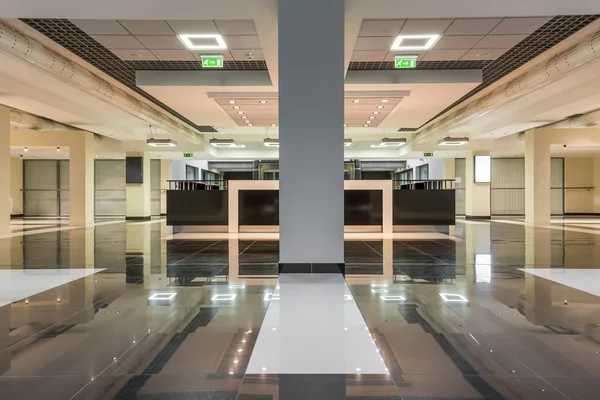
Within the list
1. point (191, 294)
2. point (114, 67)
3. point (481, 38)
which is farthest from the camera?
point (114, 67)

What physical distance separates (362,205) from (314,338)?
9.45m

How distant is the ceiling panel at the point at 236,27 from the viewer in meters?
7.01

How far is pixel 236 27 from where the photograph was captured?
7.23m

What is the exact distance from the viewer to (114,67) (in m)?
9.38

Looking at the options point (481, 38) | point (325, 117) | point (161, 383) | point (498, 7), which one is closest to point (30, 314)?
point (161, 383)

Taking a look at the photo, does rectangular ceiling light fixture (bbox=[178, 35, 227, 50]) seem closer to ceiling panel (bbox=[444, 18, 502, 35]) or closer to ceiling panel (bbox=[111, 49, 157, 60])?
ceiling panel (bbox=[111, 49, 157, 60])

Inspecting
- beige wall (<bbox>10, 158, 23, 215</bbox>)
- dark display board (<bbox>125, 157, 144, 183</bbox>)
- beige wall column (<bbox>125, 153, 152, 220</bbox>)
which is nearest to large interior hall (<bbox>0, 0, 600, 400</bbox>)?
dark display board (<bbox>125, 157, 144, 183</bbox>)

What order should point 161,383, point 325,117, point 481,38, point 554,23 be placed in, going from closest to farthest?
point 161,383
point 325,117
point 554,23
point 481,38

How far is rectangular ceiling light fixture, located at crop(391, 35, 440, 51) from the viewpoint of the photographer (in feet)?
25.3

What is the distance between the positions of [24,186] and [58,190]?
7.10 feet

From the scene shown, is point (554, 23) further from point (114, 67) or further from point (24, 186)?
point (24, 186)

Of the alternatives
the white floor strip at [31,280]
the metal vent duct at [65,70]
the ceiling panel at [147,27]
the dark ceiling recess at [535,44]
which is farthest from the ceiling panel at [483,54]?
the metal vent duct at [65,70]

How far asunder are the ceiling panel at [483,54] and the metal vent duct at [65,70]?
325 inches

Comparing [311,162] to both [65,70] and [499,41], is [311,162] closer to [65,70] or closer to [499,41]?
[499,41]
